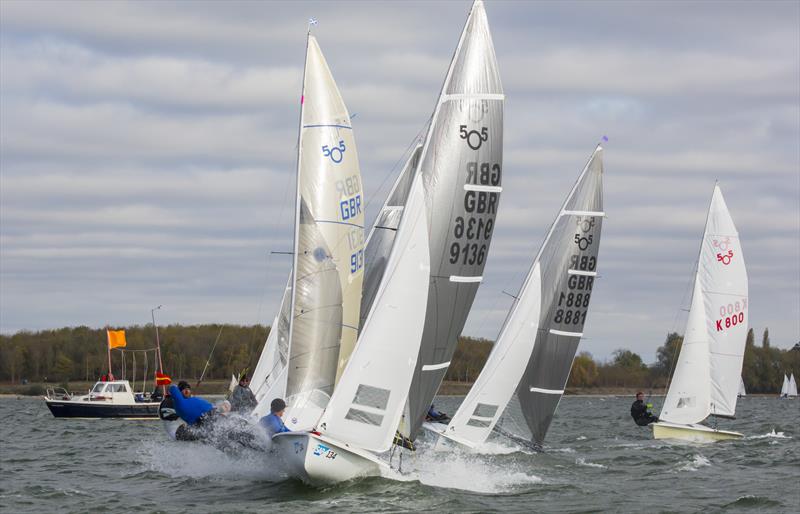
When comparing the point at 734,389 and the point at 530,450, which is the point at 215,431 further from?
the point at 734,389

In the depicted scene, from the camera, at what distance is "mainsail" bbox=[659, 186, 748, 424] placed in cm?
3400

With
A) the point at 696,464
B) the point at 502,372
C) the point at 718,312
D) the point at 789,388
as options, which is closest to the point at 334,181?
the point at 502,372

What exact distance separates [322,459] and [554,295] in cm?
1106

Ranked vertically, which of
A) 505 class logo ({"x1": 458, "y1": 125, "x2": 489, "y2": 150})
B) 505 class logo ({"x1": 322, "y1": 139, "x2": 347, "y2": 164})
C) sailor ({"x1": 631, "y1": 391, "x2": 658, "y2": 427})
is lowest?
sailor ({"x1": 631, "y1": 391, "x2": 658, "y2": 427})

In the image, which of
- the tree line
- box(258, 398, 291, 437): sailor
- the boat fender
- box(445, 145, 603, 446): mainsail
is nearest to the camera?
box(258, 398, 291, 437): sailor

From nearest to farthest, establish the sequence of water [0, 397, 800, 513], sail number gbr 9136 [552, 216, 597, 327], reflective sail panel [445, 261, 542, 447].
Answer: water [0, 397, 800, 513]
reflective sail panel [445, 261, 542, 447]
sail number gbr 9136 [552, 216, 597, 327]

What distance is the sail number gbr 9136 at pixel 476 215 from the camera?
18.6 m

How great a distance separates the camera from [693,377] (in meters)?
33.5

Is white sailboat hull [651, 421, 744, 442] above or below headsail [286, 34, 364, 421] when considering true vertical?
below

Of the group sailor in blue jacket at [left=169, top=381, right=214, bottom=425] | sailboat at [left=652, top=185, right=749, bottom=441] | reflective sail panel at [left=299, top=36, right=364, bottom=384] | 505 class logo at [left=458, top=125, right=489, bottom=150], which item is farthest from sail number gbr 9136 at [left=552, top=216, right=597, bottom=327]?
sailor in blue jacket at [left=169, top=381, right=214, bottom=425]

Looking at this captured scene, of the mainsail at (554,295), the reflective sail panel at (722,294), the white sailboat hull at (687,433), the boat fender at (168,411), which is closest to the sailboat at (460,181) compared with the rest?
the boat fender at (168,411)

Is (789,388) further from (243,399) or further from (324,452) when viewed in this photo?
(324,452)

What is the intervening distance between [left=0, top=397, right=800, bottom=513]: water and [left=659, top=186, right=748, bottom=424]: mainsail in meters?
5.06

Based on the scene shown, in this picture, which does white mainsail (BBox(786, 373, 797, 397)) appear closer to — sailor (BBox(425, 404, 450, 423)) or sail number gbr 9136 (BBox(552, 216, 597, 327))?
sail number gbr 9136 (BBox(552, 216, 597, 327))
